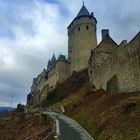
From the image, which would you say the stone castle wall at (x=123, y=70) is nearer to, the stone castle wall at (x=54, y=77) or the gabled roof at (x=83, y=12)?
the stone castle wall at (x=54, y=77)

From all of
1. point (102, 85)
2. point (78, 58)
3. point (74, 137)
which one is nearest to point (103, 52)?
point (102, 85)

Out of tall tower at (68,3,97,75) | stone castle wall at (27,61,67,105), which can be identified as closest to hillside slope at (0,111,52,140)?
stone castle wall at (27,61,67,105)

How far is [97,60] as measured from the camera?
56.7m

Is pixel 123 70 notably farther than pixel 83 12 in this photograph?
No

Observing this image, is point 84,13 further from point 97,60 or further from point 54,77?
point 97,60

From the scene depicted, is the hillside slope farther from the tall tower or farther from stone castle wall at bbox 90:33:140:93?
the tall tower

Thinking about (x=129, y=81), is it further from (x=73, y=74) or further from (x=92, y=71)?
(x=73, y=74)

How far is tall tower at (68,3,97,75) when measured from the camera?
7381 centimetres

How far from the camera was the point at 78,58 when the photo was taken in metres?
74.0

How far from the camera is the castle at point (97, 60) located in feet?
115

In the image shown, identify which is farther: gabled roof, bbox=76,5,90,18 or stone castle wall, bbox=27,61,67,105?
stone castle wall, bbox=27,61,67,105

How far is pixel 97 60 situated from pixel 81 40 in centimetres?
1912

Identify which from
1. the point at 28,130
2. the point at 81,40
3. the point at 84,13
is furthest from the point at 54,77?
the point at 28,130

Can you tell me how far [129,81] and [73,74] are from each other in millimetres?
37771
